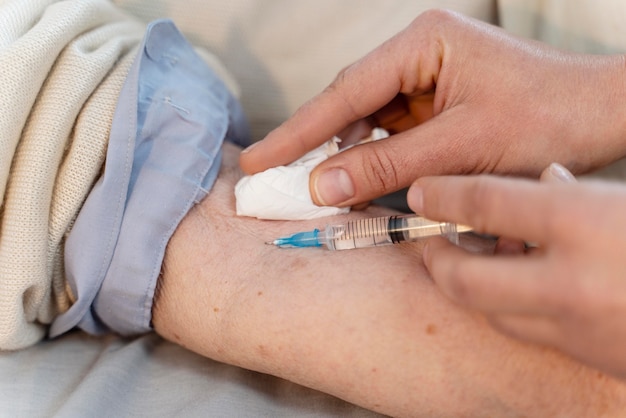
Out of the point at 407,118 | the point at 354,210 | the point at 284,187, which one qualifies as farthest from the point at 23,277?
the point at 407,118

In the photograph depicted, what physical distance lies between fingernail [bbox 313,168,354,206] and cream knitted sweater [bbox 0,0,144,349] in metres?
0.34

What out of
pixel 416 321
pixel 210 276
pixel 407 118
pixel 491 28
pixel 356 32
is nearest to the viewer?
pixel 416 321

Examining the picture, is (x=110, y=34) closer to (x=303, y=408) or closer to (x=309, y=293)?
(x=309, y=293)

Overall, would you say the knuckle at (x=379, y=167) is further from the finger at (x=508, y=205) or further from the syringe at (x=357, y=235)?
the finger at (x=508, y=205)

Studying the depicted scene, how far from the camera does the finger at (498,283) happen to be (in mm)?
521

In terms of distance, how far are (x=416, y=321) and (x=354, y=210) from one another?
274 mm

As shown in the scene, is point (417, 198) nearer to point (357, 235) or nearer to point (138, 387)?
point (357, 235)

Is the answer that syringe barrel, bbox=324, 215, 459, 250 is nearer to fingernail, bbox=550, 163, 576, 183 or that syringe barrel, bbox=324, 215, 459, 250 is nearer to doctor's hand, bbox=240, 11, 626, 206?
doctor's hand, bbox=240, 11, 626, 206

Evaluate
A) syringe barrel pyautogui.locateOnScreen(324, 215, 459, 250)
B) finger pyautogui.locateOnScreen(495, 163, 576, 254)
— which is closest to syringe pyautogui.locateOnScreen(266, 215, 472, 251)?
syringe barrel pyautogui.locateOnScreen(324, 215, 459, 250)

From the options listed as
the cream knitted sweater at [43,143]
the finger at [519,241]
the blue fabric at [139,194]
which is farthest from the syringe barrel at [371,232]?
the cream knitted sweater at [43,143]

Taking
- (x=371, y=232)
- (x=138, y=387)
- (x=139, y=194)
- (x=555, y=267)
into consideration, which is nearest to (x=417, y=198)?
(x=371, y=232)

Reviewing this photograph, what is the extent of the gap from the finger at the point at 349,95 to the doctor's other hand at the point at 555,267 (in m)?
0.35

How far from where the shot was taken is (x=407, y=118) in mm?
1111

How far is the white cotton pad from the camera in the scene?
862 millimetres
